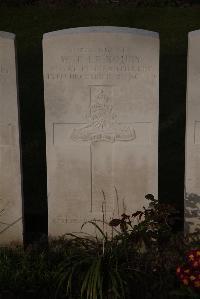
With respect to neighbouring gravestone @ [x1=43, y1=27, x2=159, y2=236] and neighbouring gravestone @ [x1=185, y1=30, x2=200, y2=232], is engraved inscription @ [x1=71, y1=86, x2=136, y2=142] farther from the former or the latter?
neighbouring gravestone @ [x1=185, y1=30, x2=200, y2=232]

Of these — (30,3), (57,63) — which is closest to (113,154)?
(57,63)

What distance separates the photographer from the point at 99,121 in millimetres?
4762

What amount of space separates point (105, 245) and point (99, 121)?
1156mm

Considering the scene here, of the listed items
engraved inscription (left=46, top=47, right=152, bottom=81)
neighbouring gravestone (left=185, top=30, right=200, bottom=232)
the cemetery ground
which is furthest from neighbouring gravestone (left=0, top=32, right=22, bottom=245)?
neighbouring gravestone (left=185, top=30, right=200, bottom=232)

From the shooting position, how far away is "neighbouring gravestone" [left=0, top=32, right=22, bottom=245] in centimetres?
461

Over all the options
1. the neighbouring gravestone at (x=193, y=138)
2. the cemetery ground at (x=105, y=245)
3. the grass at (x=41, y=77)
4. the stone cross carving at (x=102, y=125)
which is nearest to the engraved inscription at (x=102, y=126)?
the stone cross carving at (x=102, y=125)

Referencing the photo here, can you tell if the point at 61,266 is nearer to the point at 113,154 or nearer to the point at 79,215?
the point at 79,215

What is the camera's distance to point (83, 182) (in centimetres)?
497

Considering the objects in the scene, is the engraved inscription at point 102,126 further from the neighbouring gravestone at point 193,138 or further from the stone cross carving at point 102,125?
the neighbouring gravestone at point 193,138

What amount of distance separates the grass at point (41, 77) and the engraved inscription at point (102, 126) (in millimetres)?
1394

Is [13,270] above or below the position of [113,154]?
below

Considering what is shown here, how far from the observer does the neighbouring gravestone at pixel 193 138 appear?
454 cm

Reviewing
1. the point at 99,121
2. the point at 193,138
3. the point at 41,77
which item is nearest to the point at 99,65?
the point at 99,121

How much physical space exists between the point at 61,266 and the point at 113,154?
117 centimetres
